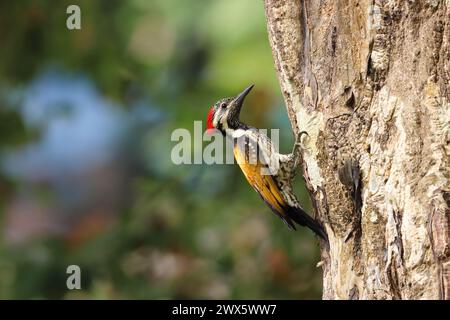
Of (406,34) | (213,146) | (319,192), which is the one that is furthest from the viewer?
(213,146)

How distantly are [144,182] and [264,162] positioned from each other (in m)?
2.78

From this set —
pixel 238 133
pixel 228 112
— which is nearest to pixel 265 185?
pixel 238 133

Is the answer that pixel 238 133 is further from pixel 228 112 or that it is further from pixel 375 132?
pixel 375 132

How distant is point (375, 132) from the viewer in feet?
14.2

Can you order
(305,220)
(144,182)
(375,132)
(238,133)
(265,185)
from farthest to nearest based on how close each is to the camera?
(144,182) → (238,133) → (265,185) → (305,220) → (375,132)

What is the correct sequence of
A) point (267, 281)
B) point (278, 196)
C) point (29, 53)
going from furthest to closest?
point (29, 53)
point (267, 281)
point (278, 196)

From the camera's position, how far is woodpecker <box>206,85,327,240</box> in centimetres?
516

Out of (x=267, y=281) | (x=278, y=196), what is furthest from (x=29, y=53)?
(x=278, y=196)

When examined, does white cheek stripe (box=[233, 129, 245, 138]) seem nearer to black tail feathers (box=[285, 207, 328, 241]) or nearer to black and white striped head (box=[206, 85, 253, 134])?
black and white striped head (box=[206, 85, 253, 134])

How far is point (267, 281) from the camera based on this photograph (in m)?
7.67

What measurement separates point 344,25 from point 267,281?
369 centimetres

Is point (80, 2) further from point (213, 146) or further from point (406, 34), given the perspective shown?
point (406, 34)
